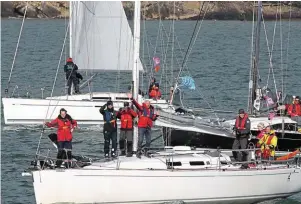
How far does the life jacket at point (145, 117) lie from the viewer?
27.9 meters

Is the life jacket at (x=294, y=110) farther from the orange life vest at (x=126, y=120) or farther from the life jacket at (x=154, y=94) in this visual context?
the orange life vest at (x=126, y=120)

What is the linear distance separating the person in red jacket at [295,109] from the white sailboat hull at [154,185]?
733 centimetres

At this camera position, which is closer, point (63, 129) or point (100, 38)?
point (63, 129)

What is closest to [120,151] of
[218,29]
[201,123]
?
[201,123]

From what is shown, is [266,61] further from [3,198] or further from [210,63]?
[3,198]

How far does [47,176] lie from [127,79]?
35.1 m

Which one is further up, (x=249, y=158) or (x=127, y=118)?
(x=127, y=118)

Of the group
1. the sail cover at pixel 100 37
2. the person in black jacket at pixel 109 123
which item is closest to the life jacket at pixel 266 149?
the person in black jacket at pixel 109 123

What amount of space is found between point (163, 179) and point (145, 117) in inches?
110

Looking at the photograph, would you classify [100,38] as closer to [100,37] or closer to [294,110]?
[100,37]

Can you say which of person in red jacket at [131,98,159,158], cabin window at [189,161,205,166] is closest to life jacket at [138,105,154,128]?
person in red jacket at [131,98,159,158]

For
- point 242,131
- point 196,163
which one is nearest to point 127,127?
point 196,163

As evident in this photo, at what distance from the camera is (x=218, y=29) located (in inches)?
4486

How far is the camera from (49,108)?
129ft
